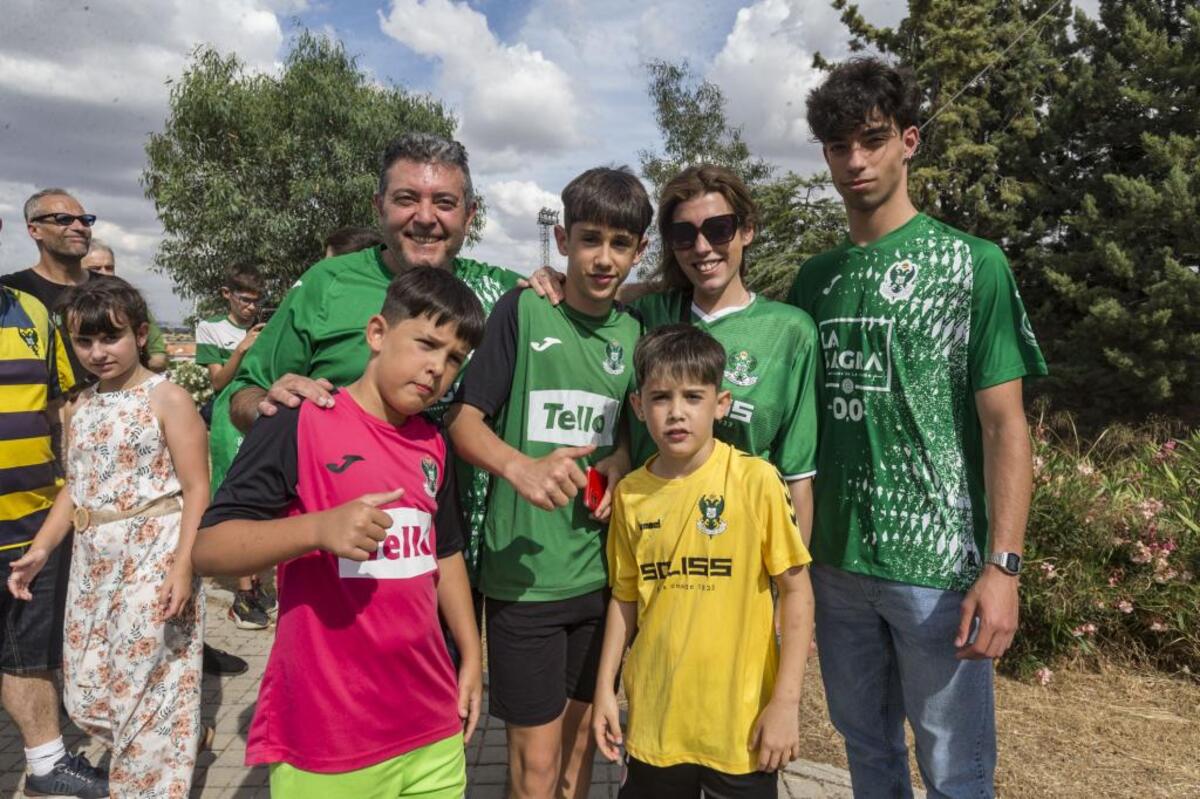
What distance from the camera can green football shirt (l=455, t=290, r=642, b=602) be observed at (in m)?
2.46

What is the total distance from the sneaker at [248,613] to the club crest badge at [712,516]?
4.77 m

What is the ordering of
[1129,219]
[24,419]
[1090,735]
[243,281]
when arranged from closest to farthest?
[24,419] < [1090,735] < [243,281] < [1129,219]

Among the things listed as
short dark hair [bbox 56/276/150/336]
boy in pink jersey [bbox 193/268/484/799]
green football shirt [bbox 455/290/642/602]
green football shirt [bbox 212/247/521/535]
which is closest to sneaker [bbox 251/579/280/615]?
short dark hair [bbox 56/276/150/336]

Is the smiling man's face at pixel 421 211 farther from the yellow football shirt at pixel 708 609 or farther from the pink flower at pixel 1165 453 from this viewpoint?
the pink flower at pixel 1165 453

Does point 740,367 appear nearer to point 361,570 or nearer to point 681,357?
point 681,357

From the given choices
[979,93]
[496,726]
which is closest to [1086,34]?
[979,93]

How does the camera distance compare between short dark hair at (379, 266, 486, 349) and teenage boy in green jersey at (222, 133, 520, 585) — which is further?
teenage boy in green jersey at (222, 133, 520, 585)

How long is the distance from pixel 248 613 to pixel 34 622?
2.41 m

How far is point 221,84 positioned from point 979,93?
24226 millimetres

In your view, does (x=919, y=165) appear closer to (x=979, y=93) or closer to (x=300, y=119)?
(x=979, y=93)

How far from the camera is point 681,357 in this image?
7.19 ft

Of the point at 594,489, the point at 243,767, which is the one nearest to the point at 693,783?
the point at 594,489

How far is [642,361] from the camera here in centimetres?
226

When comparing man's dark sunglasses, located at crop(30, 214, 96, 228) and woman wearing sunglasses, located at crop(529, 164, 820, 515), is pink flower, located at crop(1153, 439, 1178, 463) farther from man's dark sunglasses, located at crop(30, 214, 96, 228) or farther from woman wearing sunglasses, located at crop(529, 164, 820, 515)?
man's dark sunglasses, located at crop(30, 214, 96, 228)
